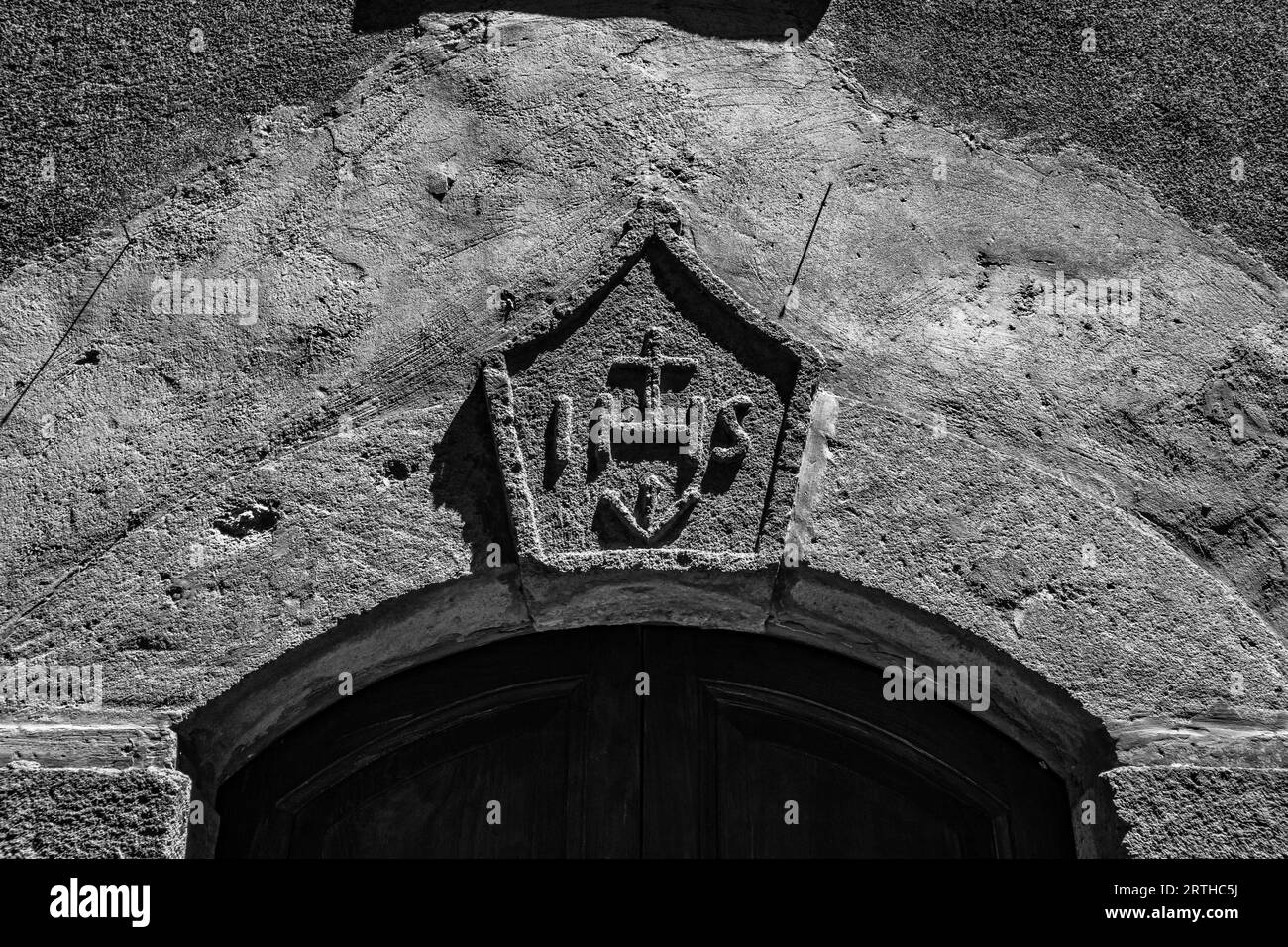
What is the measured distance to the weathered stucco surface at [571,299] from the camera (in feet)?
7.27

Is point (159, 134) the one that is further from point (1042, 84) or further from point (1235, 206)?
point (1235, 206)

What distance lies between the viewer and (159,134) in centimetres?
251

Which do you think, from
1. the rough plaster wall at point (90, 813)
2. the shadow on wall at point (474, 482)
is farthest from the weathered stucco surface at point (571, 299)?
the rough plaster wall at point (90, 813)

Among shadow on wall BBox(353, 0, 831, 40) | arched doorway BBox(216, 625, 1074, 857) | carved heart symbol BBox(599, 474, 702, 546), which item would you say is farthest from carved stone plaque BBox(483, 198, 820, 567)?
shadow on wall BBox(353, 0, 831, 40)

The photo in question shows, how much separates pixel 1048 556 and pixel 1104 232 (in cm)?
68

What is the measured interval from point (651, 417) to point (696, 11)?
0.91m

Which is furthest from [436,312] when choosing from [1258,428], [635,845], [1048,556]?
[1258,428]

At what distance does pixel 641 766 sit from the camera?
2320 mm

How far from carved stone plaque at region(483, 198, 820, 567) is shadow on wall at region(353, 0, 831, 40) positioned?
1.70 feet

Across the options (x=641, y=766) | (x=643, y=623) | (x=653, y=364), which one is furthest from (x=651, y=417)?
(x=641, y=766)

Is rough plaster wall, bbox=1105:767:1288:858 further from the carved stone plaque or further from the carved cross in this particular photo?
the carved cross

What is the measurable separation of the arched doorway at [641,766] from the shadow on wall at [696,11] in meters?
1.21

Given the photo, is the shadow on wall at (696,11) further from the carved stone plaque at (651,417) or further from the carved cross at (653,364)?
the carved cross at (653,364)
